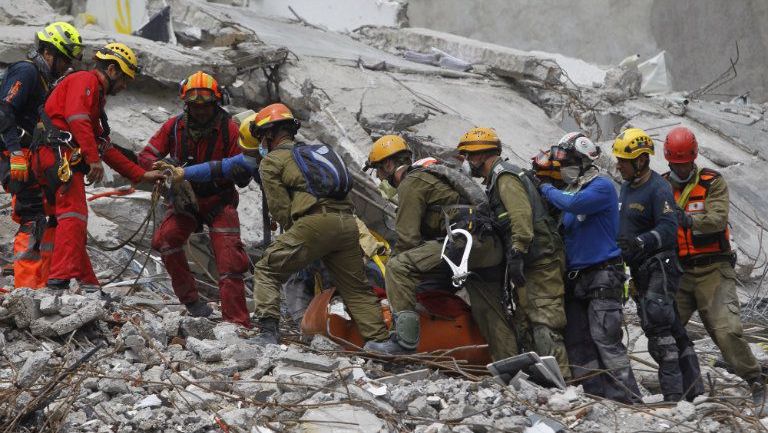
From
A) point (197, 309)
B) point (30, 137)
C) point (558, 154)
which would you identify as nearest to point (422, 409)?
point (558, 154)

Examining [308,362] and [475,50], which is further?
[475,50]

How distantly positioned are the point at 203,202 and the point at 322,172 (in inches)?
39.7

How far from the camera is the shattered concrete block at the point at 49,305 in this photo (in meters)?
5.75

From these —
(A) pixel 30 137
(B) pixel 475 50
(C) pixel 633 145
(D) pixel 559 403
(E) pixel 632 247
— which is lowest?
(D) pixel 559 403

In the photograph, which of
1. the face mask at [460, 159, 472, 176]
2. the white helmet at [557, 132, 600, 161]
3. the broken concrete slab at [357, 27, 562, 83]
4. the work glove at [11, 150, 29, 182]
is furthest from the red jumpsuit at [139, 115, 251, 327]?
the broken concrete slab at [357, 27, 562, 83]

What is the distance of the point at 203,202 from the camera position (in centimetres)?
679

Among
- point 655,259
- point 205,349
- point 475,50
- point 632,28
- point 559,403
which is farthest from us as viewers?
point 632,28

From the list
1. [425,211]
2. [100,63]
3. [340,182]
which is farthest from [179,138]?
[425,211]

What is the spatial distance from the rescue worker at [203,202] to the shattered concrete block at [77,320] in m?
1.01

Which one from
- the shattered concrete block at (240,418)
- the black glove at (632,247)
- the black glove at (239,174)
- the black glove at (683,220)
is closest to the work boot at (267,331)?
the black glove at (239,174)

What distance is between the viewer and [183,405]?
5020 mm

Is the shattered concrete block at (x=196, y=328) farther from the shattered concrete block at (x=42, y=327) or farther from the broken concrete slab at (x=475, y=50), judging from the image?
the broken concrete slab at (x=475, y=50)

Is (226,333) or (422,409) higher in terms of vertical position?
(422,409)

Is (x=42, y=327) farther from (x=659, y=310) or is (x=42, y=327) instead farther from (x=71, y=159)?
(x=659, y=310)
